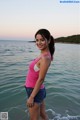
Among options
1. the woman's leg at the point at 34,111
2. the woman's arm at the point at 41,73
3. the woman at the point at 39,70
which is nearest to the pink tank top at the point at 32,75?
the woman at the point at 39,70

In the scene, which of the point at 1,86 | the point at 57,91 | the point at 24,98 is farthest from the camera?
the point at 1,86

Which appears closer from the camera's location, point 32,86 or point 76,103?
point 32,86

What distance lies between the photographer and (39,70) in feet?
9.45

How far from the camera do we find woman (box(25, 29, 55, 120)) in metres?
2.81

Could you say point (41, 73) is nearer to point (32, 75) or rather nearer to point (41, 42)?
point (32, 75)

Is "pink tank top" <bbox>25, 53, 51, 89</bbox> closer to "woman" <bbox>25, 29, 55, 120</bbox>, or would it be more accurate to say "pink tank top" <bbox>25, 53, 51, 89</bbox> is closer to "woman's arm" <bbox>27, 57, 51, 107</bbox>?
"woman" <bbox>25, 29, 55, 120</bbox>

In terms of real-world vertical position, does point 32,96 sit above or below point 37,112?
above

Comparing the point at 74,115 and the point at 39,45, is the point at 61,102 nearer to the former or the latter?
the point at 74,115

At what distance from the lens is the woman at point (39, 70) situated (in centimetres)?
281

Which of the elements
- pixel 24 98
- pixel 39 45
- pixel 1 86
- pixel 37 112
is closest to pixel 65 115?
pixel 24 98

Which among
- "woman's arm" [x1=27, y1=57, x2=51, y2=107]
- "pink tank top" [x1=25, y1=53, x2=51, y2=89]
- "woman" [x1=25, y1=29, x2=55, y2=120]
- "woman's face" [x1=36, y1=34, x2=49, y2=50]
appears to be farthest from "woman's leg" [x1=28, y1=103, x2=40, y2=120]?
"woman's face" [x1=36, y1=34, x2=49, y2=50]

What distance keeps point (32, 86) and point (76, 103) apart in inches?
141

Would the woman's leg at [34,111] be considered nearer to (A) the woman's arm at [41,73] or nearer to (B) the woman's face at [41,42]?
(A) the woman's arm at [41,73]

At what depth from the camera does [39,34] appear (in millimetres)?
2949
